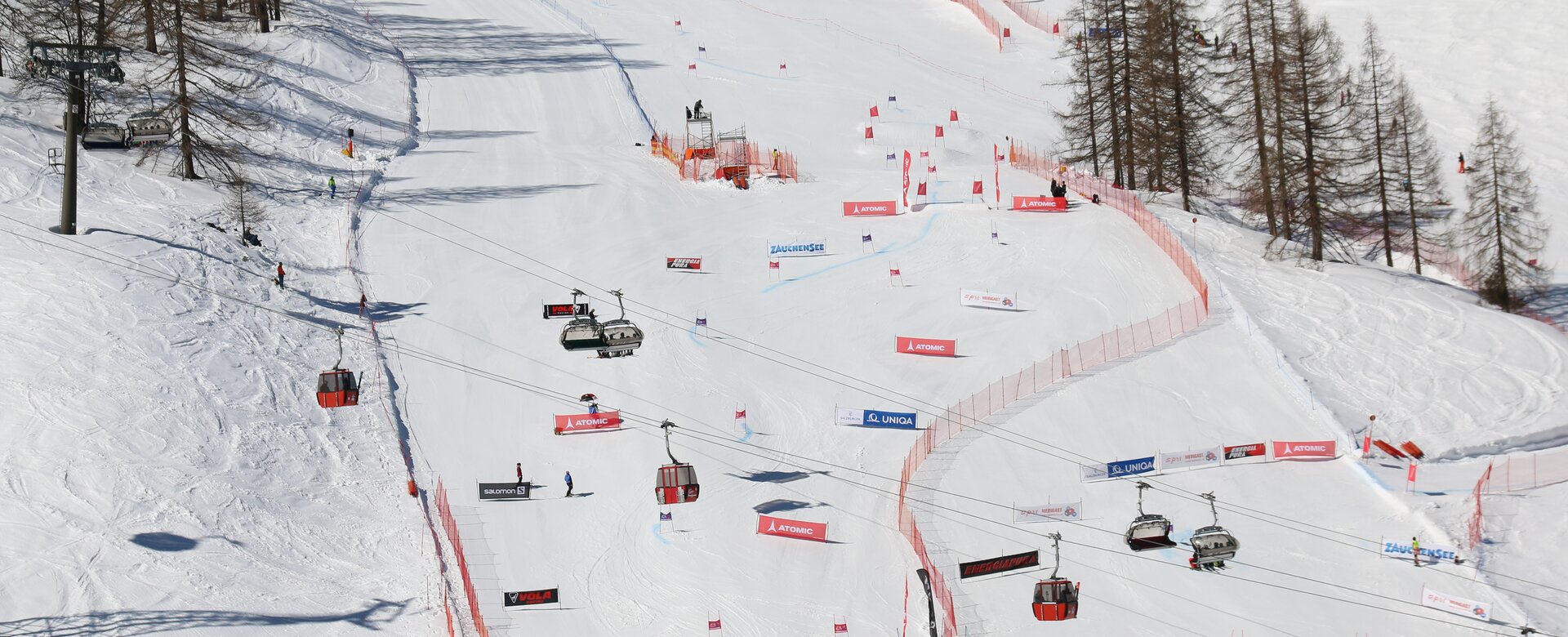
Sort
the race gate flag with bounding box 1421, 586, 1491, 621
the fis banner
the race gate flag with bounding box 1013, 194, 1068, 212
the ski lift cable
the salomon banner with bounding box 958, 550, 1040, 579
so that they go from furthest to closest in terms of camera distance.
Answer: the race gate flag with bounding box 1013, 194, 1068, 212 → the fis banner → the ski lift cable → the race gate flag with bounding box 1421, 586, 1491, 621 → the salomon banner with bounding box 958, 550, 1040, 579

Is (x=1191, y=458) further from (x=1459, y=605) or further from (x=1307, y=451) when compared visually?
(x=1459, y=605)

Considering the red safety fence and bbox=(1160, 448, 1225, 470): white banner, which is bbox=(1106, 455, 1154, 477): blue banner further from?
the red safety fence

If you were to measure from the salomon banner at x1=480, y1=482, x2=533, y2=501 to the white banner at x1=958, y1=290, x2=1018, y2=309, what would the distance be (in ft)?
54.7

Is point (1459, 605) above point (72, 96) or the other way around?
the other way around

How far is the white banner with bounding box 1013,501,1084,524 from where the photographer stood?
36.8m

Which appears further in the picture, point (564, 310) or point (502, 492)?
point (564, 310)

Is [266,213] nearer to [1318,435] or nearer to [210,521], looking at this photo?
[210,521]

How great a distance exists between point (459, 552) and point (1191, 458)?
18.4 m

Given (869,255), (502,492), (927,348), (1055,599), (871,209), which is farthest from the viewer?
(871,209)

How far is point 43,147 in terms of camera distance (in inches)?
1983

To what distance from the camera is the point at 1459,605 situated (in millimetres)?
33688

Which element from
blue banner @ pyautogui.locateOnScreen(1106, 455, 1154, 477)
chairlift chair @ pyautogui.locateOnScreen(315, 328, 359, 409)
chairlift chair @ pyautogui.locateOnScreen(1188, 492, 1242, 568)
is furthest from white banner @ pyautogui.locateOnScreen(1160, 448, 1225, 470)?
chairlift chair @ pyautogui.locateOnScreen(315, 328, 359, 409)

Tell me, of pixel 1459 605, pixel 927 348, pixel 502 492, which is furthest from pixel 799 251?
pixel 1459 605

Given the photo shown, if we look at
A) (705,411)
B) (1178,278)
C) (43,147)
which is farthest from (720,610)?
(43,147)
